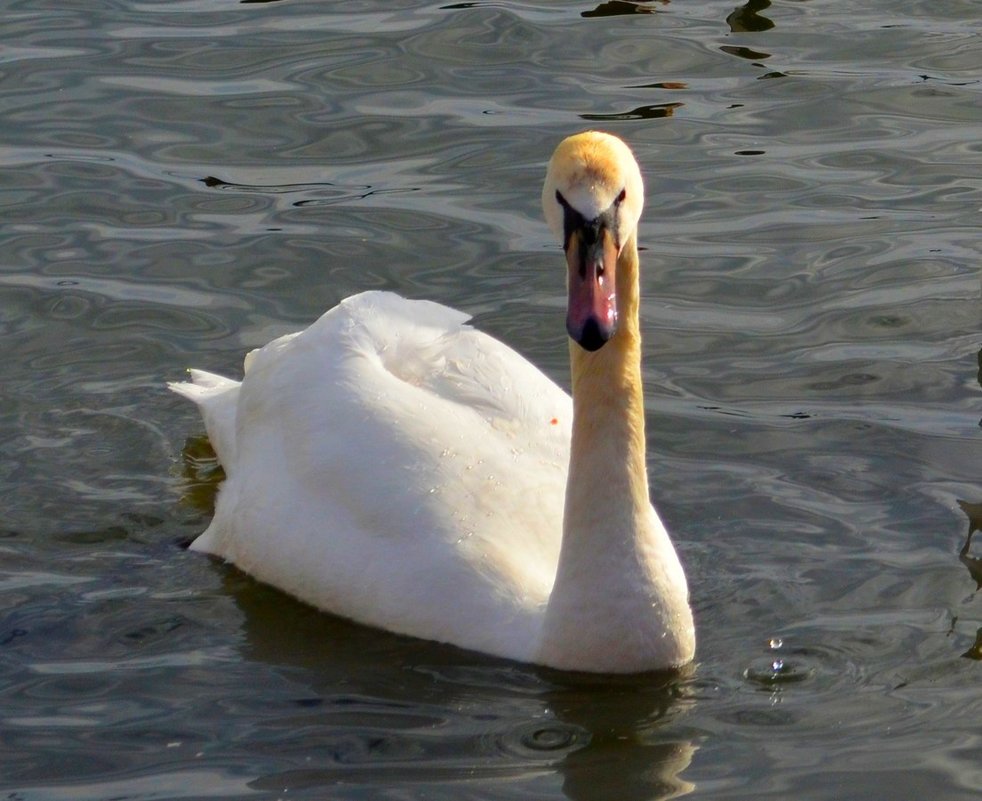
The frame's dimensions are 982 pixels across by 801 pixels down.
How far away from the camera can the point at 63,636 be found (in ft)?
23.9

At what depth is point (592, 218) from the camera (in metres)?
6.14

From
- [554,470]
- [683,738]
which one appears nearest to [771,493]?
[554,470]

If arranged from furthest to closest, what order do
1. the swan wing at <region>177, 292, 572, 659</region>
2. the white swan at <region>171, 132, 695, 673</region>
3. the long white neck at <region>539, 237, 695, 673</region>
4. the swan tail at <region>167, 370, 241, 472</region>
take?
the swan tail at <region>167, 370, 241, 472</region> < the swan wing at <region>177, 292, 572, 659</region> < the long white neck at <region>539, 237, 695, 673</region> < the white swan at <region>171, 132, 695, 673</region>

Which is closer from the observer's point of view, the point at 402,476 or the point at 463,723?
the point at 463,723

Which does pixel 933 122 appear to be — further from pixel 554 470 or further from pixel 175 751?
pixel 175 751

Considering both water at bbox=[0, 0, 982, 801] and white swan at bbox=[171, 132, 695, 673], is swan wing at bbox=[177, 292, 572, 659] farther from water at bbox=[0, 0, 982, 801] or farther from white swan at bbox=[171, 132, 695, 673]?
water at bbox=[0, 0, 982, 801]

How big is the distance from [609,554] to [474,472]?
849 millimetres

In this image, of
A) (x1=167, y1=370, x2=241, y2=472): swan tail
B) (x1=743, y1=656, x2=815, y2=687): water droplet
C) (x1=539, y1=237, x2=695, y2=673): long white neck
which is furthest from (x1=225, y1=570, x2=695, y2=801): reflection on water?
(x1=167, y1=370, x2=241, y2=472): swan tail

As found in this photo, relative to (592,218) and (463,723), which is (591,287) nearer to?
(592,218)

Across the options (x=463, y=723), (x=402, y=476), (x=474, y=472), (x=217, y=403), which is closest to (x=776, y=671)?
(x=463, y=723)

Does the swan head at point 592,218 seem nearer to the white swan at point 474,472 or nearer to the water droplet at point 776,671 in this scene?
the white swan at point 474,472

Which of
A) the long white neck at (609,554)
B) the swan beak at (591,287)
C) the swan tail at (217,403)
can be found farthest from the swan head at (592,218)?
the swan tail at (217,403)

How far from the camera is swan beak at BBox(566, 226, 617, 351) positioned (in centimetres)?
591

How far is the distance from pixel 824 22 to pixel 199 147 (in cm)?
458
